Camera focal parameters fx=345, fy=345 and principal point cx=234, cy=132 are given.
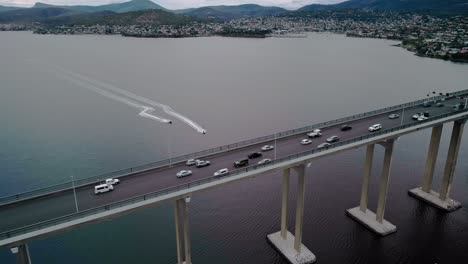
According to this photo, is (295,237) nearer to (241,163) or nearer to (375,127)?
(241,163)

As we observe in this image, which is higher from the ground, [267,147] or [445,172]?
[267,147]

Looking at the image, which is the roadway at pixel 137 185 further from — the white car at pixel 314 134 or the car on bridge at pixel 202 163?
the white car at pixel 314 134

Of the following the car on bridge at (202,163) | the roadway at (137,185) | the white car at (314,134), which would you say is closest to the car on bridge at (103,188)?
the roadway at (137,185)

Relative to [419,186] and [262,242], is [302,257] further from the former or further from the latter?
[419,186]

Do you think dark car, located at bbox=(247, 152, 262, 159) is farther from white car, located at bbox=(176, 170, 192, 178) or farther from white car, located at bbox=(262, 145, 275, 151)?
white car, located at bbox=(176, 170, 192, 178)

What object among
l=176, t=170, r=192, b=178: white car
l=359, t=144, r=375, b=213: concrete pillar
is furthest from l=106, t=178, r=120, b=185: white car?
l=359, t=144, r=375, b=213: concrete pillar

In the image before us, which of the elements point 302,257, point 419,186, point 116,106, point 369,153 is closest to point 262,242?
point 302,257

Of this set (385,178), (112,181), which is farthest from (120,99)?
(385,178)
